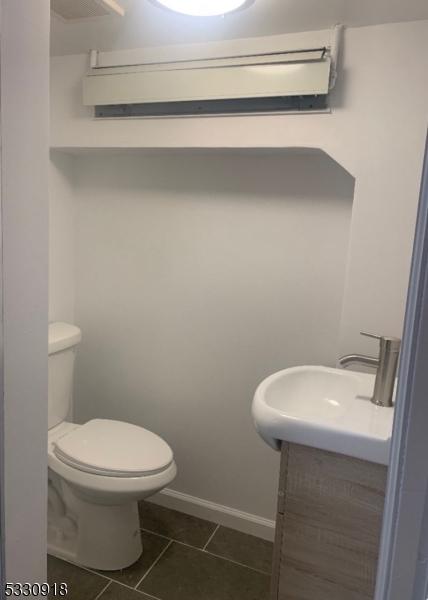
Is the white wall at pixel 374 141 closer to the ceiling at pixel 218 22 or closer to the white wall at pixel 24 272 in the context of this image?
the ceiling at pixel 218 22

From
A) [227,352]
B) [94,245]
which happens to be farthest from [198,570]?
[94,245]

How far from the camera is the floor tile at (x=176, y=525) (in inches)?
81.5

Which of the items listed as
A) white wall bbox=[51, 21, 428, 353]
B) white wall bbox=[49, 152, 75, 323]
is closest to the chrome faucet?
white wall bbox=[51, 21, 428, 353]

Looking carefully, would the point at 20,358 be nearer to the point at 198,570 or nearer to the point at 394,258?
the point at 394,258

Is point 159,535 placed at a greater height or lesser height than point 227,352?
lesser

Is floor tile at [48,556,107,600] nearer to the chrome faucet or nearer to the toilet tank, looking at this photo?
the toilet tank

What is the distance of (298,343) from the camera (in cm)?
195

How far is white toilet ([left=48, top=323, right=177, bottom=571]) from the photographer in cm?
172

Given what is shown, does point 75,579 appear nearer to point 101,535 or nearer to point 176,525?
point 101,535

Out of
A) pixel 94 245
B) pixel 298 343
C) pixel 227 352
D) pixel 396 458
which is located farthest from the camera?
pixel 94 245

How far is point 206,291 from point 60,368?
0.71 metres

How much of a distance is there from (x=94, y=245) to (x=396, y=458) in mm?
1959

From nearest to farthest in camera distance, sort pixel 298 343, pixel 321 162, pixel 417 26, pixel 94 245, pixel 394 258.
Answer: pixel 417 26 → pixel 394 258 → pixel 321 162 → pixel 298 343 → pixel 94 245

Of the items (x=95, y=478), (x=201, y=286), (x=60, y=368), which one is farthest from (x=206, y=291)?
(x=95, y=478)
